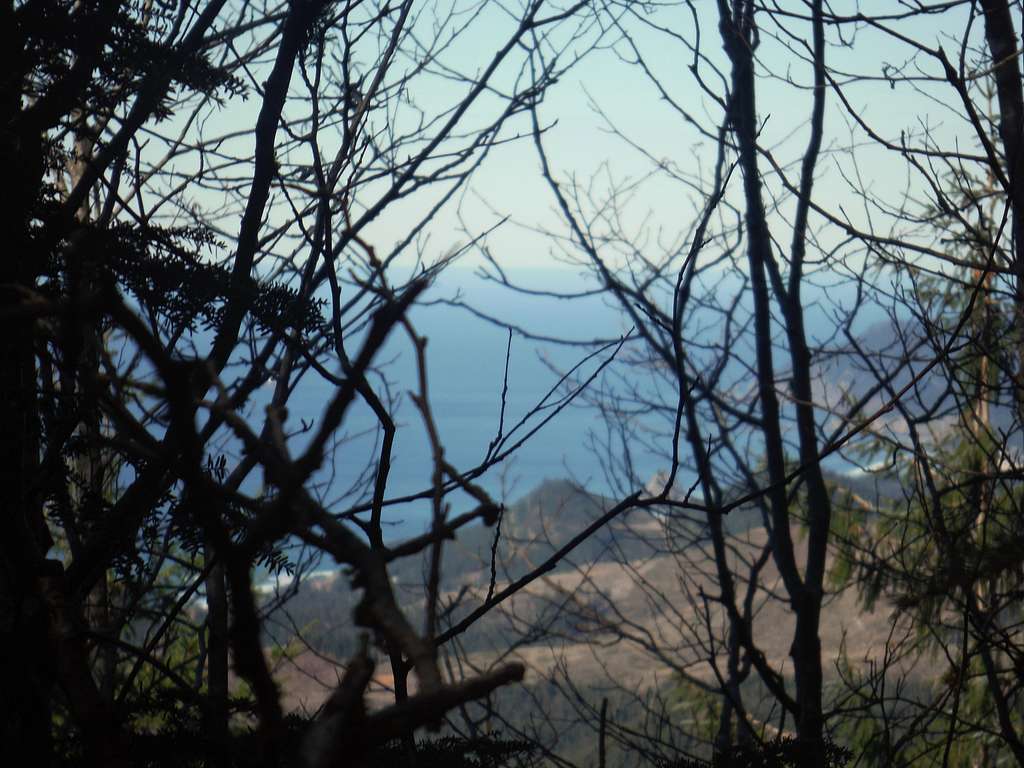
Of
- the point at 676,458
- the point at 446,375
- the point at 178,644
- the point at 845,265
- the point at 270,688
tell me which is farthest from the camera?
the point at 446,375

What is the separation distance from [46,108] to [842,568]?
8.05 metres

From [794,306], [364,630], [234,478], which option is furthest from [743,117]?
[364,630]

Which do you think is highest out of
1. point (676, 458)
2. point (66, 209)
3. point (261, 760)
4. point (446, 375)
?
point (446, 375)

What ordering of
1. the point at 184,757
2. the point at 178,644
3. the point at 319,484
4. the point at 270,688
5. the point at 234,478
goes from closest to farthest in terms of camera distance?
the point at 270,688 < the point at 184,757 < the point at 234,478 < the point at 319,484 < the point at 178,644

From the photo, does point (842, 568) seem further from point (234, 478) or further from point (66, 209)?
point (66, 209)

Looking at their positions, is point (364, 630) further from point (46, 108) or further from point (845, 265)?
point (845, 265)

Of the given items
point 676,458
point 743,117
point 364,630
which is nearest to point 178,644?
point 743,117

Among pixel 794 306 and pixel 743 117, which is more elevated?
pixel 743 117

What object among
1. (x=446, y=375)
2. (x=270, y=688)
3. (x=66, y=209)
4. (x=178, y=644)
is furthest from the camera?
(x=446, y=375)

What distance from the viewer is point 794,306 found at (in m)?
4.23

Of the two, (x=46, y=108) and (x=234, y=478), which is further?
(x=234, y=478)

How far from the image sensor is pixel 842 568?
8352 millimetres

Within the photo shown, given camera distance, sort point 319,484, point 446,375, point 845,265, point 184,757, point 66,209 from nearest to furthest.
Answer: point 184,757 → point 66,209 → point 845,265 → point 319,484 → point 446,375

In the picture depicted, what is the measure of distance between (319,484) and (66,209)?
9.27ft
